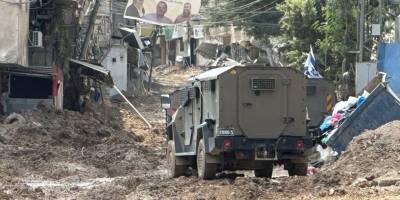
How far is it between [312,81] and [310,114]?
91 centimetres

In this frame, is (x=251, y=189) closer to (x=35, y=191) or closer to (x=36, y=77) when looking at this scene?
(x=35, y=191)

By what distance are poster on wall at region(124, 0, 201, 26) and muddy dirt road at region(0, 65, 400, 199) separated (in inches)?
199

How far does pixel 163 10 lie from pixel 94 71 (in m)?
4.36

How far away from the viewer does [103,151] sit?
990 inches

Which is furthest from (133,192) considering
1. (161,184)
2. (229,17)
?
(229,17)

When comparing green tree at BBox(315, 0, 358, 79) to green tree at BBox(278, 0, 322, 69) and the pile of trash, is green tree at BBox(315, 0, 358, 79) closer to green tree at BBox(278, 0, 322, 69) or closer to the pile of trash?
green tree at BBox(278, 0, 322, 69)

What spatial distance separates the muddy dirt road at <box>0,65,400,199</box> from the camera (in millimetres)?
12944

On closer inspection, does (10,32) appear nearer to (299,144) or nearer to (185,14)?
(185,14)

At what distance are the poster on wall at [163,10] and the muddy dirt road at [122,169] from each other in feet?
16.6

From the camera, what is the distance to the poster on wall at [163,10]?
117 feet

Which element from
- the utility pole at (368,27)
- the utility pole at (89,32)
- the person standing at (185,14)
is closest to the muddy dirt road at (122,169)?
the utility pole at (89,32)

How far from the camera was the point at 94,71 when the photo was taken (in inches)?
1412

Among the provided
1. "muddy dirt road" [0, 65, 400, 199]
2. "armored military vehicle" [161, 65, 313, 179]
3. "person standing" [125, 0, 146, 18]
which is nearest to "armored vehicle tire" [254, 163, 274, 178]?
"muddy dirt road" [0, 65, 400, 199]

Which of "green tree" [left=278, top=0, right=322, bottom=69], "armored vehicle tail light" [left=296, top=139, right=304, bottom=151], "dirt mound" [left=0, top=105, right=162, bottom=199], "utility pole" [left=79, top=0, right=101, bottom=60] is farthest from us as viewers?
"green tree" [left=278, top=0, right=322, bottom=69]
